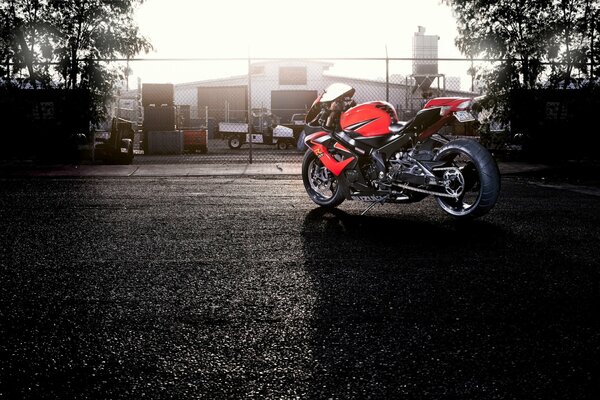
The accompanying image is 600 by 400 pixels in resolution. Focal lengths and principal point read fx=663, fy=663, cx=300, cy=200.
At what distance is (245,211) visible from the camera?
6.62m

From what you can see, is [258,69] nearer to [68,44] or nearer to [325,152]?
[68,44]

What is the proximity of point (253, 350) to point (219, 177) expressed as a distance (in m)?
8.62

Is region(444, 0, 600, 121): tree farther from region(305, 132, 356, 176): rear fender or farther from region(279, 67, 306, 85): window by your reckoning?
region(279, 67, 306, 85): window

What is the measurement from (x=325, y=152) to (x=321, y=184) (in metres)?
0.42

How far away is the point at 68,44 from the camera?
1448cm

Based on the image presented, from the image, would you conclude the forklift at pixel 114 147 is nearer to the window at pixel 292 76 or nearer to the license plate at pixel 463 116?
the license plate at pixel 463 116

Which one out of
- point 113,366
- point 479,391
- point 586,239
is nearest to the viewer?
point 479,391

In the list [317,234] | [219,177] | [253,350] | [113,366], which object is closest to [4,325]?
[113,366]

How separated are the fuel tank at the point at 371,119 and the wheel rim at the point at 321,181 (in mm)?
593

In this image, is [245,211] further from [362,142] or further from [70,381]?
[70,381]

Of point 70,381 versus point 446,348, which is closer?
point 70,381

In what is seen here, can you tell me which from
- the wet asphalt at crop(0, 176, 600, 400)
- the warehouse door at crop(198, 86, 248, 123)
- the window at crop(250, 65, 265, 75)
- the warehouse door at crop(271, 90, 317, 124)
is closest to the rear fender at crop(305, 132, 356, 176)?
the wet asphalt at crop(0, 176, 600, 400)

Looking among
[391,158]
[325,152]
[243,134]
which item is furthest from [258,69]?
[391,158]

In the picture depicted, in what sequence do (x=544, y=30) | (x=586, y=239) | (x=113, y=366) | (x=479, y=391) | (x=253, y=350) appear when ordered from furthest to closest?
(x=544, y=30), (x=586, y=239), (x=253, y=350), (x=113, y=366), (x=479, y=391)
